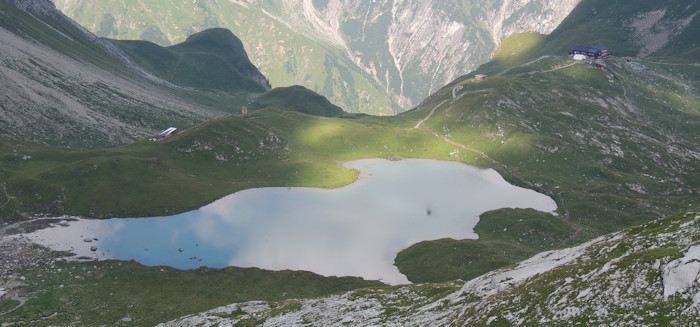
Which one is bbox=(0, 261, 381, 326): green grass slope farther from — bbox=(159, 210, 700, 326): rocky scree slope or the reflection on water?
bbox=(159, 210, 700, 326): rocky scree slope

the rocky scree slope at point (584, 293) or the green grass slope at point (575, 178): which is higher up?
the green grass slope at point (575, 178)

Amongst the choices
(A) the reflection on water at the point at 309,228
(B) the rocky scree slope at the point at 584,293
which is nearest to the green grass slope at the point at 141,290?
(A) the reflection on water at the point at 309,228

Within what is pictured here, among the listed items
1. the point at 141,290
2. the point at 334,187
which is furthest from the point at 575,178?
the point at 141,290

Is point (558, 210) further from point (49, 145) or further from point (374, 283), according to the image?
point (49, 145)

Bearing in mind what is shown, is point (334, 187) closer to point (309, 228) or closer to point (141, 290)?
point (309, 228)

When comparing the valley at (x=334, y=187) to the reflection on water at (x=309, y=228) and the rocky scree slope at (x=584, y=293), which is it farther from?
the reflection on water at (x=309, y=228)

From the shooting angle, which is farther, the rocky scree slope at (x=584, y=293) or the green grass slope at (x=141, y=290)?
the green grass slope at (x=141, y=290)

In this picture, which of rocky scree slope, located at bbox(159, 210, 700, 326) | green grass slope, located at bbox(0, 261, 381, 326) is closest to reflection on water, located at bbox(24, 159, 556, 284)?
green grass slope, located at bbox(0, 261, 381, 326)
